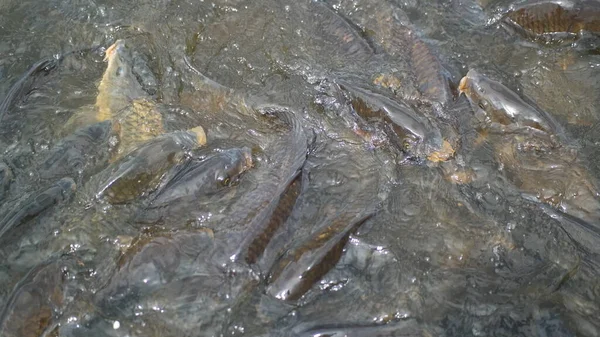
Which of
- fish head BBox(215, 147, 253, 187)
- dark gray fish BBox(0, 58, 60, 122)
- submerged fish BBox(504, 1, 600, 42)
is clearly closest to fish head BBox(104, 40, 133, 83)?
dark gray fish BBox(0, 58, 60, 122)

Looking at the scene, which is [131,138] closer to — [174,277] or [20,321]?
[174,277]

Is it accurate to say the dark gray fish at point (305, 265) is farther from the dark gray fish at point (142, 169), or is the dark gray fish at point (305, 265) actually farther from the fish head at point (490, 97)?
the fish head at point (490, 97)

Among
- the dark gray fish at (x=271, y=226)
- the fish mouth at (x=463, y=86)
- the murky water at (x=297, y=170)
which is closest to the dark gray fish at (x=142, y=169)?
the murky water at (x=297, y=170)

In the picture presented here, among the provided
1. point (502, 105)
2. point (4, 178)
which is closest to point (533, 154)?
point (502, 105)

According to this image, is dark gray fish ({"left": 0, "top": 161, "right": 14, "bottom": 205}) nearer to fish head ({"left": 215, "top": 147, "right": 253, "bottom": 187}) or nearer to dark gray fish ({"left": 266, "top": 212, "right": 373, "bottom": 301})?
fish head ({"left": 215, "top": 147, "right": 253, "bottom": 187})

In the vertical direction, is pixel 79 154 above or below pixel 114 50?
below

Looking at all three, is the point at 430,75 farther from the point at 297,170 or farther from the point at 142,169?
the point at 142,169
